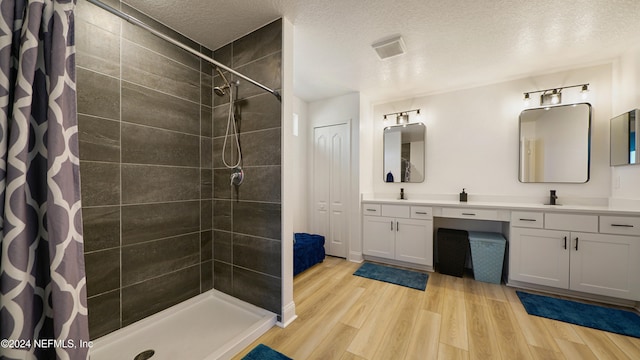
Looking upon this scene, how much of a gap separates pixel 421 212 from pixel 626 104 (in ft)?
7.13

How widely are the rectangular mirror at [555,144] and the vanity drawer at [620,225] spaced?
0.67 meters

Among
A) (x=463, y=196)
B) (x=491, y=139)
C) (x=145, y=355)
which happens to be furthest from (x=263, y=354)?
(x=491, y=139)

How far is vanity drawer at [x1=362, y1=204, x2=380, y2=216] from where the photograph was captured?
3.10 meters

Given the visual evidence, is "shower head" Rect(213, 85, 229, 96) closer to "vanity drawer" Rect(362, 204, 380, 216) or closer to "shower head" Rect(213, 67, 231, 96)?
"shower head" Rect(213, 67, 231, 96)

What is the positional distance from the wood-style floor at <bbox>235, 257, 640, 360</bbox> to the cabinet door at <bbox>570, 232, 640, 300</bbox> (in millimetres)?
572

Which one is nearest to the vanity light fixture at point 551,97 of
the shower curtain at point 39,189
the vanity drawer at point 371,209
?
the vanity drawer at point 371,209

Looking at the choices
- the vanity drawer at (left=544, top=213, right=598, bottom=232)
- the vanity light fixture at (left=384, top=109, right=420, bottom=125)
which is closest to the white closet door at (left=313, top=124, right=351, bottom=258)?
the vanity light fixture at (left=384, top=109, right=420, bottom=125)

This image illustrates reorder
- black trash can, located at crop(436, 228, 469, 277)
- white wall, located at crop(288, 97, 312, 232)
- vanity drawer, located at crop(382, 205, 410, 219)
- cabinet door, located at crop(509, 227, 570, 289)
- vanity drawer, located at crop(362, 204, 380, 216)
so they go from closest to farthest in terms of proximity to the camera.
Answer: cabinet door, located at crop(509, 227, 570, 289) → black trash can, located at crop(436, 228, 469, 277) → vanity drawer, located at crop(382, 205, 410, 219) → vanity drawer, located at crop(362, 204, 380, 216) → white wall, located at crop(288, 97, 312, 232)

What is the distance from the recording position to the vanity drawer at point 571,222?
81.7 inches

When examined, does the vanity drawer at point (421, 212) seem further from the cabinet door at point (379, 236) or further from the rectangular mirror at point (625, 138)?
the rectangular mirror at point (625, 138)

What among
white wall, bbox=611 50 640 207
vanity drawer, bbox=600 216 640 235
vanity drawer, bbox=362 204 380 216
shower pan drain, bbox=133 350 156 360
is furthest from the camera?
vanity drawer, bbox=362 204 380 216

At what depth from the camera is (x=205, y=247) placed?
2.15 metres

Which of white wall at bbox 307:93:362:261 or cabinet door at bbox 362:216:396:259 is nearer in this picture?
cabinet door at bbox 362:216:396:259

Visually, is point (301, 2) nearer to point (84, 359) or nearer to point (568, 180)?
point (84, 359)
